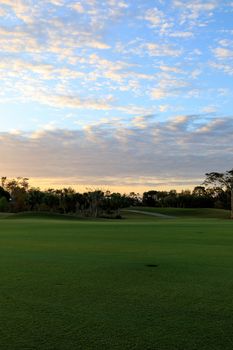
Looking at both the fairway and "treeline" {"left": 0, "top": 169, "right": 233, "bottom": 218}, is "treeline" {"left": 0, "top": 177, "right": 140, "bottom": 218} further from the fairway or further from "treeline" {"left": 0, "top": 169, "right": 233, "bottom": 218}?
the fairway

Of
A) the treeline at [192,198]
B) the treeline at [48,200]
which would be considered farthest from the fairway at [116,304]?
the treeline at [192,198]

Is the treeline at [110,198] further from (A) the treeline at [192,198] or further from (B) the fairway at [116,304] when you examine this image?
(B) the fairway at [116,304]

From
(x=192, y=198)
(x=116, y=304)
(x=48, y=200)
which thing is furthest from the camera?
(x=192, y=198)

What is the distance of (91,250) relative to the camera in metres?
11.2

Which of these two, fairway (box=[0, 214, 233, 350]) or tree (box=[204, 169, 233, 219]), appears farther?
tree (box=[204, 169, 233, 219])

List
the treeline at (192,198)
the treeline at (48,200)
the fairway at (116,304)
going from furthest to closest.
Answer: the treeline at (192,198) → the treeline at (48,200) → the fairway at (116,304)

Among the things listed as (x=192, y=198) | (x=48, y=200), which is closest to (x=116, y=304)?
(x=48, y=200)

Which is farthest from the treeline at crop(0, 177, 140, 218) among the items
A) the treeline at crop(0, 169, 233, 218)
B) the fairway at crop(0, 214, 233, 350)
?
the fairway at crop(0, 214, 233, 350)

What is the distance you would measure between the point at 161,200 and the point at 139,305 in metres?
98.1

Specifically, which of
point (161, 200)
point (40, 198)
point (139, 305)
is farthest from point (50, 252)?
point (161, 200)

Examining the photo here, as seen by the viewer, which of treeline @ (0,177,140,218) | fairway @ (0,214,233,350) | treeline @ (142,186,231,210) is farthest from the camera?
treeline @ (142,186,231,210)

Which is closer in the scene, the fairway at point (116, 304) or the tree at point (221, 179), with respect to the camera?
the fairway at point (116, 304)

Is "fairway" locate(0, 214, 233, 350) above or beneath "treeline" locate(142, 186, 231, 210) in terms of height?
beneath

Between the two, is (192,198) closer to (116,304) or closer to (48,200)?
(48,200)
